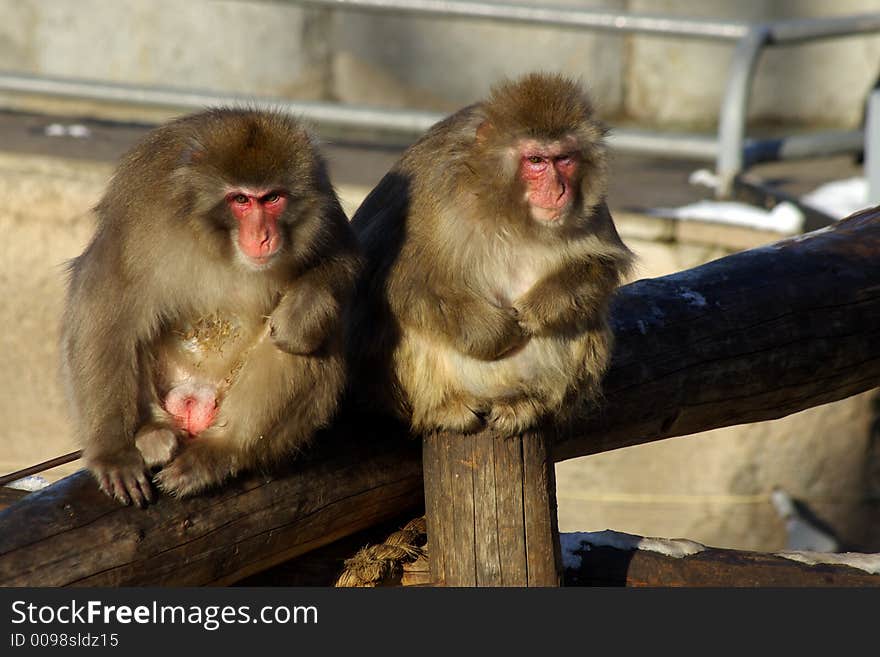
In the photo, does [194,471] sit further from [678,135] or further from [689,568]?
[678,135]

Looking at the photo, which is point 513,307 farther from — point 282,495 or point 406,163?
point 282,495

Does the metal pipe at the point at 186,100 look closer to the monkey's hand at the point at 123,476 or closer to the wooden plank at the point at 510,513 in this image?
the wooden plank at the point at 510,513

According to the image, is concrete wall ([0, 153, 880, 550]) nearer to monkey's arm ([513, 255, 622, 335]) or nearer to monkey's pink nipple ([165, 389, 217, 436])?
monkey's arm ([513, 255, 622, 335])

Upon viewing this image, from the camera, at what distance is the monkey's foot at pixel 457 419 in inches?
123

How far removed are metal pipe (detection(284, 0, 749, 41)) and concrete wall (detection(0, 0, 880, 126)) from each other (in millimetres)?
1837

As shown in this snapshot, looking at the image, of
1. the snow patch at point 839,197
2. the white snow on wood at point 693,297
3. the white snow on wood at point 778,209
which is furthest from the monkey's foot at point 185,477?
the snow patch at point 839,197

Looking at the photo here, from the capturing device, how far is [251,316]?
298cm

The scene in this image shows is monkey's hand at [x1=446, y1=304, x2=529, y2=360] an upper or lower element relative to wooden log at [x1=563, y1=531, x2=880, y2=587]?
upper

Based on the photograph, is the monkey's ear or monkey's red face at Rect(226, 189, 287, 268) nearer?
monkey's red face at Rect(226, 189, 287, 268)

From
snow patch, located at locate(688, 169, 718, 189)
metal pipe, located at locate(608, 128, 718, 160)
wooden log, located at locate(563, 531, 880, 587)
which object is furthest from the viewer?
snow patch, located at locate(688, 169, 718, 189)

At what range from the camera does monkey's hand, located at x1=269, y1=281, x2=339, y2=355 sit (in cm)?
284

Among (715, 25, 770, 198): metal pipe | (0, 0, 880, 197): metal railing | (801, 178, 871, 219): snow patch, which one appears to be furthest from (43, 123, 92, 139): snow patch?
(801, 178, 871, 219): snow patch

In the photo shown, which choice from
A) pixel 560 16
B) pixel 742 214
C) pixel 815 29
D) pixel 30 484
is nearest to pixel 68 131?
pixel 560 16

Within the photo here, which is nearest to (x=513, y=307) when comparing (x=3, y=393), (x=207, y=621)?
(x=207, y=621)
